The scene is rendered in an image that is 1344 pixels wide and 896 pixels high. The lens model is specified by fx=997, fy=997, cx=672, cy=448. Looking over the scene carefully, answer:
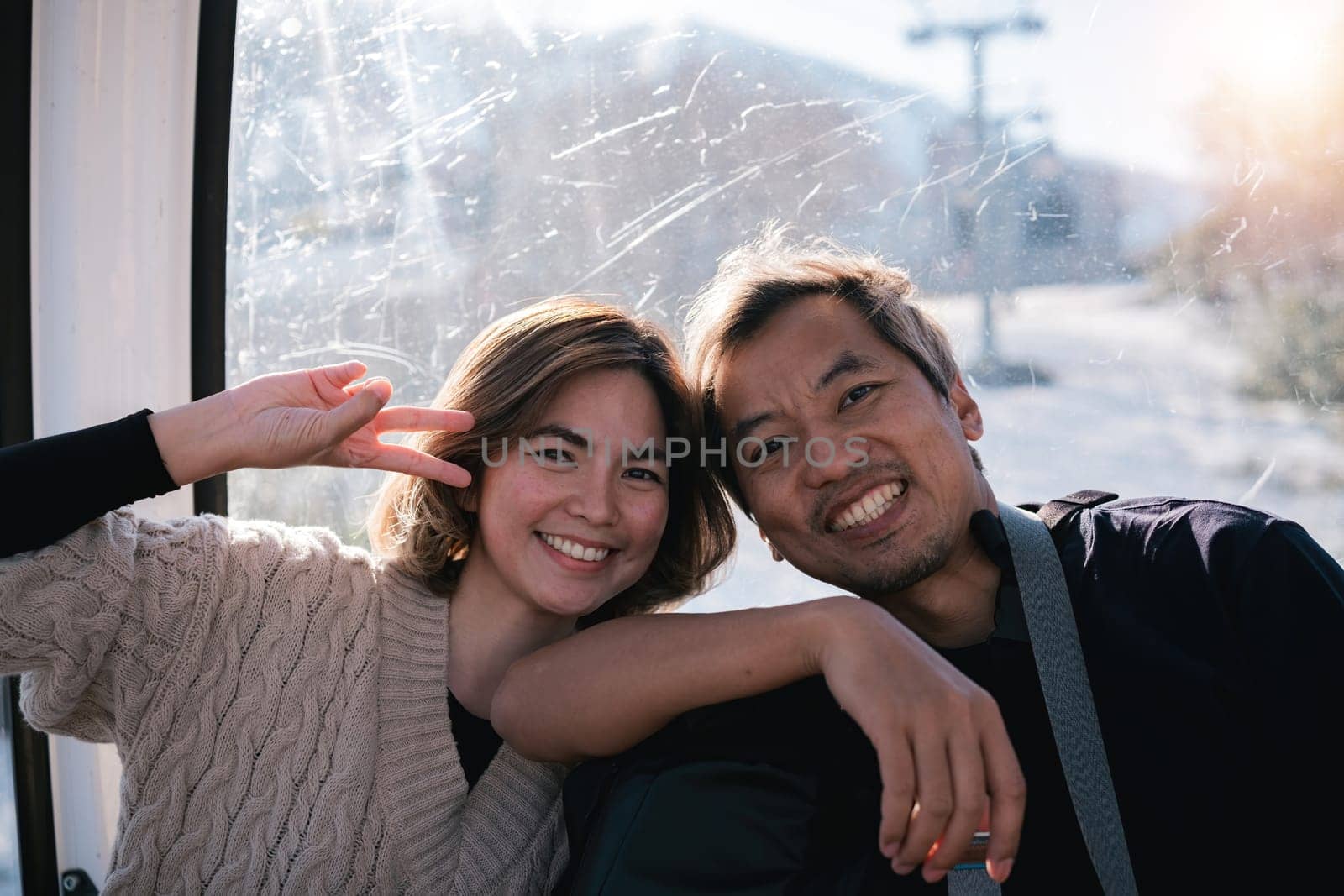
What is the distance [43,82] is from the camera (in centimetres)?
212

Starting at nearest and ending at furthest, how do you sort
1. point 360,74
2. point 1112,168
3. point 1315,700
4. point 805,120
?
1. point 1315,700
2. point 1112,168
3. point 805,120
4. point 360,74

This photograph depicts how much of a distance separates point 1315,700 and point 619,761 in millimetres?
945

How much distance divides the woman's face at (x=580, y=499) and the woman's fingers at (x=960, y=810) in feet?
2.41

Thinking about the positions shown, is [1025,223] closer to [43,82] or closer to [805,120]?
[805,120]

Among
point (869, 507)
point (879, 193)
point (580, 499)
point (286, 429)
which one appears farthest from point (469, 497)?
point (879, 193)

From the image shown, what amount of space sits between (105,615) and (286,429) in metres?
0.36

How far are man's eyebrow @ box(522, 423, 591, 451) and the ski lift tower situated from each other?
859 mm

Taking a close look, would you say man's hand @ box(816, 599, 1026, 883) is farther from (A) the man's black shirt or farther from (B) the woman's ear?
(B) the woman's ear

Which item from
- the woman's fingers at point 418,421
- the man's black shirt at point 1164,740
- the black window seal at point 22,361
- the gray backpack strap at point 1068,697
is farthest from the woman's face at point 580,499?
the black window seal at point 22,361

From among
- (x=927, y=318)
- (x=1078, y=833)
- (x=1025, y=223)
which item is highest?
(x=1025, y=223)

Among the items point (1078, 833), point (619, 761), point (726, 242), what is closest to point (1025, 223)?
point (726, 242)

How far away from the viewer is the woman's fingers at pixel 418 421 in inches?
66.8

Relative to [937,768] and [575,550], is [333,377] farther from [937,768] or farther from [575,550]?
[937,768]

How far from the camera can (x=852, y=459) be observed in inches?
64.3
